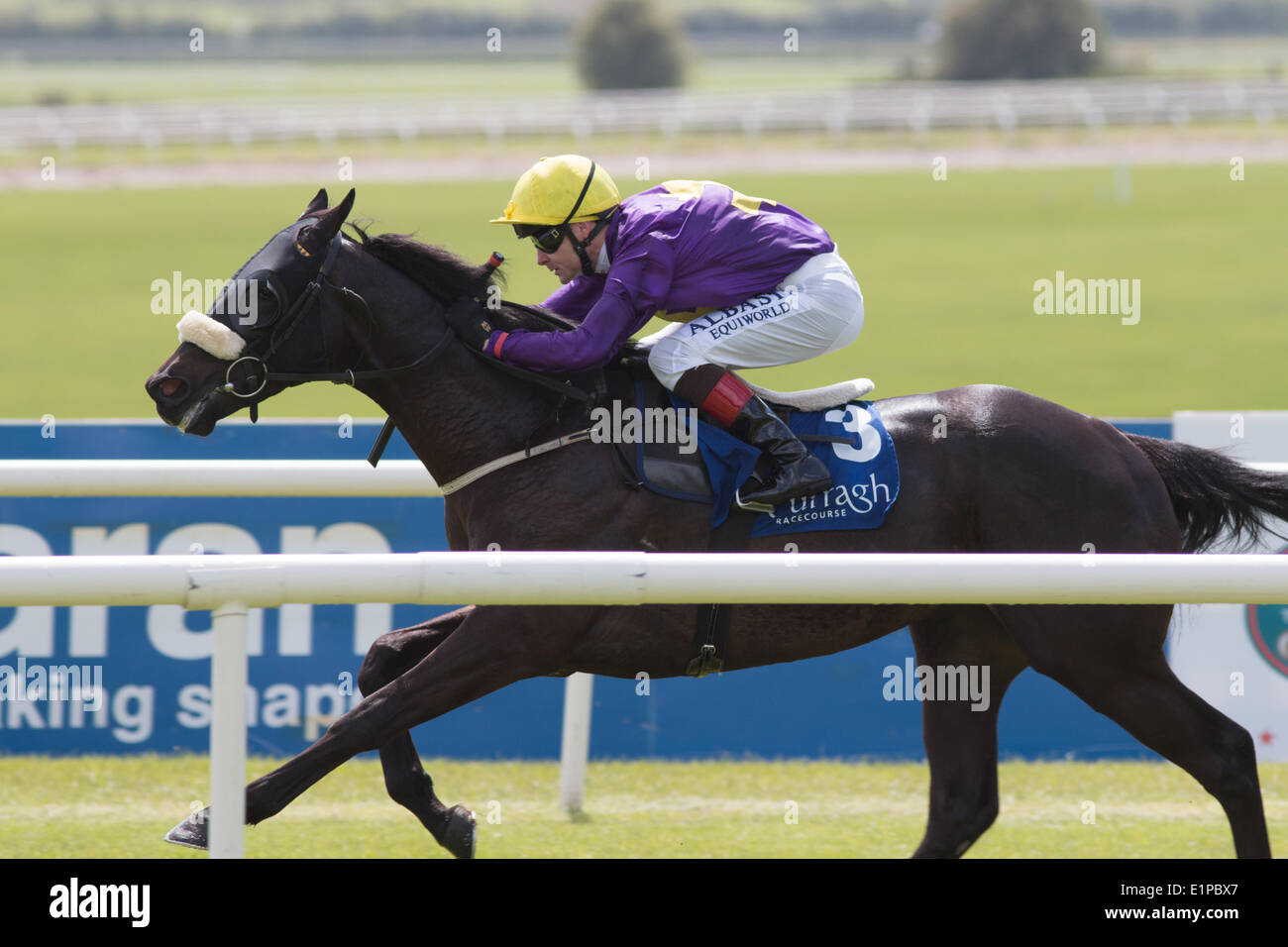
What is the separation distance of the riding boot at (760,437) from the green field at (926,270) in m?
8.95

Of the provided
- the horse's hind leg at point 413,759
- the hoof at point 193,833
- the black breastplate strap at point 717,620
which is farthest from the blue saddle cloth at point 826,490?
the hoof at point 193,833

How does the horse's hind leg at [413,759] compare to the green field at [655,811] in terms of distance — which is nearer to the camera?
the horse's hind leg at [413,759]

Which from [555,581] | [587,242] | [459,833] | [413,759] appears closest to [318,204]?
[587,242]

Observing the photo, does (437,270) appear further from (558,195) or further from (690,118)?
(690,118)

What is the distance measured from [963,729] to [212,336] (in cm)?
207

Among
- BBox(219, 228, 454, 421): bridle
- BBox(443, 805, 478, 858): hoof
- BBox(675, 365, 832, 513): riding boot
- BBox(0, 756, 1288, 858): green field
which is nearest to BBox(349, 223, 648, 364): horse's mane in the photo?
BBox(219, 228, 454, 421): bridle

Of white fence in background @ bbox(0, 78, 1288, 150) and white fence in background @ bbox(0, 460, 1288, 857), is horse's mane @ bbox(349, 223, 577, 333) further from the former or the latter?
white fence in background @ bbox(0, 78, 1288, 150)

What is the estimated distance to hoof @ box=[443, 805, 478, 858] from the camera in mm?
3752

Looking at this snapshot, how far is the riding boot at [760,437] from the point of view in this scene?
3.62m

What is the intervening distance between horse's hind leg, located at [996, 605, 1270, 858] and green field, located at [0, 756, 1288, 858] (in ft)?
2.37

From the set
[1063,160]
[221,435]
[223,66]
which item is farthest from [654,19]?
[221,435]

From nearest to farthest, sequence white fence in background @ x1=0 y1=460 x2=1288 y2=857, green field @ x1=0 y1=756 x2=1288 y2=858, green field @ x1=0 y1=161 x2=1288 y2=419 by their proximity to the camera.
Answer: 1. white fence in background @ x1=0 y1=460 x2=1288 y2=857
2. green field @ x1=0 y1=756 x2=1288 y2=858
3. green field @ x1=0 y1=161 x2=1288 y2=419

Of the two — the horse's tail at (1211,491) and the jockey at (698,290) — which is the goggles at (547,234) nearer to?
the jockey at (698,290)
